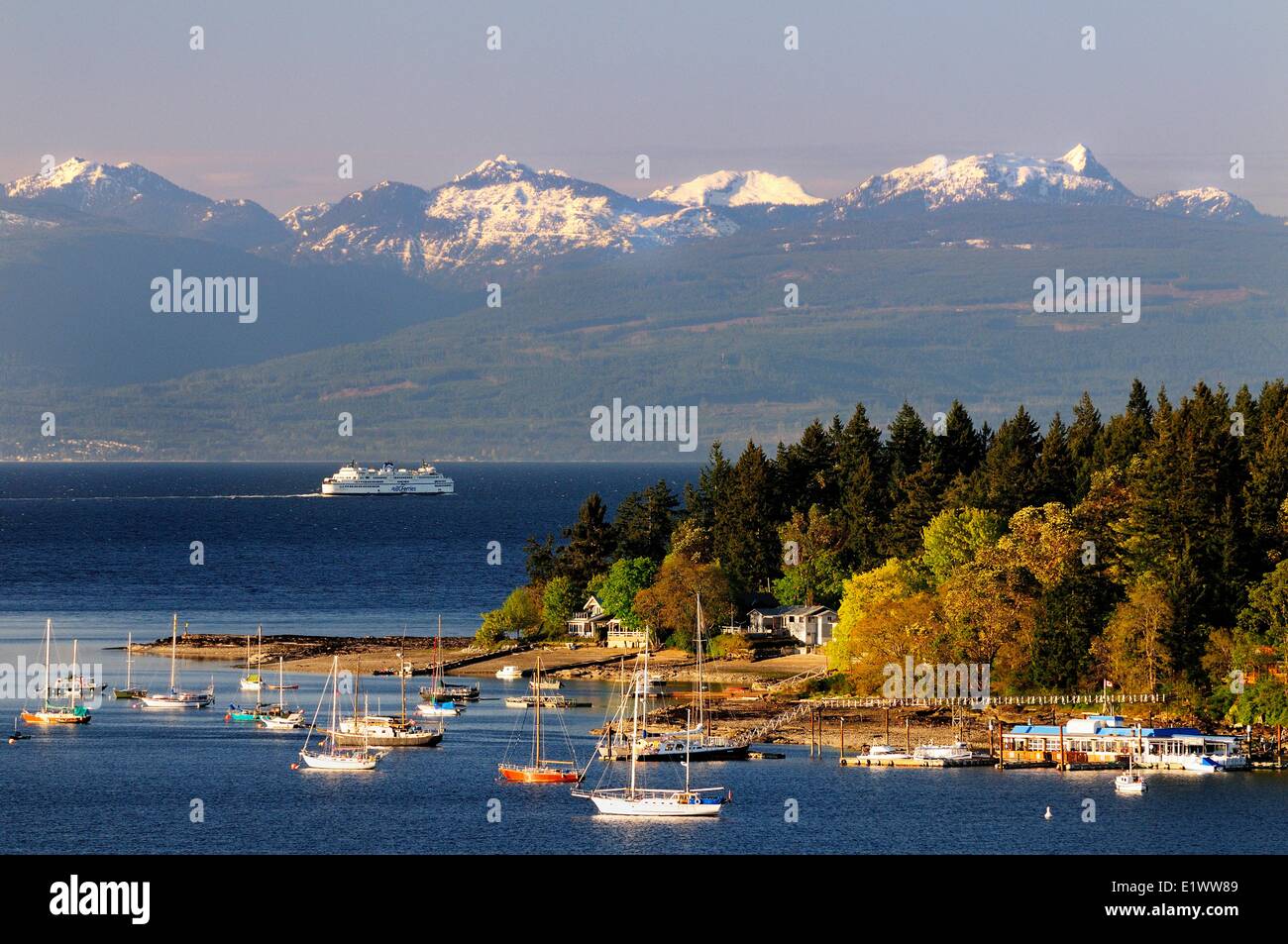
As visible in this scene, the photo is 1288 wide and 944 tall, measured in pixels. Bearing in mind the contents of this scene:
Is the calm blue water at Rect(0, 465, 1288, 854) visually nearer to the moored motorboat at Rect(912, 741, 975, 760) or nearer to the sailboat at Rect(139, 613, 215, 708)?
the moored motorboat at Rect(912, 741, 975, 760)

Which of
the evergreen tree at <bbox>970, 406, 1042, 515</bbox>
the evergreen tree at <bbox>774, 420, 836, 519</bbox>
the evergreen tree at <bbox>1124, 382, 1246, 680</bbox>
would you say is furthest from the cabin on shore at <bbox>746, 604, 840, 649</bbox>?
the evergreen tree at <bbox>1124, 382, 1246, 680</bbox>

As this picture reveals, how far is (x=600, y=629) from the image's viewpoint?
13625cm

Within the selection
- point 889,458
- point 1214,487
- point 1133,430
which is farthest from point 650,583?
point 1214,487

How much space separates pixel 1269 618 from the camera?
90.6 meters

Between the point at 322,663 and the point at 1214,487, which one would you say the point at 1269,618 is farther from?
the point at 322,663

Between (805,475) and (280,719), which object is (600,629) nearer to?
(805,475)

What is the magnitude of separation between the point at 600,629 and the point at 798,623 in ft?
49.5

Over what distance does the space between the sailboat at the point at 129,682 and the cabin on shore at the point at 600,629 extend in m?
30.2

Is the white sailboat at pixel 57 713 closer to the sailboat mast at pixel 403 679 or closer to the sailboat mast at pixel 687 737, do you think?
the sailboat mast at pixel 403 679

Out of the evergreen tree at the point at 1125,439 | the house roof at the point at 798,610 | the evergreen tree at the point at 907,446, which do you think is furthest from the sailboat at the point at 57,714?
the evergreen tree at the point at 907,446

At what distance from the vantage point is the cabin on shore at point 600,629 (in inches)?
5236

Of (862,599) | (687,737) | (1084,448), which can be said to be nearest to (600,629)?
(862,599)

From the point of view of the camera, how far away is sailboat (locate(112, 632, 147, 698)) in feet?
367

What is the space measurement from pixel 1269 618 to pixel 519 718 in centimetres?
3699
